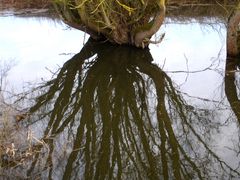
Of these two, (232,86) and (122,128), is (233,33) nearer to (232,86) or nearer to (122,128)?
(232,86)

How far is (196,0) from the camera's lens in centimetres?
1914

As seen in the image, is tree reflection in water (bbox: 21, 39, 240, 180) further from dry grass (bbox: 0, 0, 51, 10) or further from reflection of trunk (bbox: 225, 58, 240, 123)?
dry grass (bbox: 0, 0, 51, 10)

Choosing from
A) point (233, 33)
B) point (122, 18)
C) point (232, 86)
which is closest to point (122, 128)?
point (232, 86)

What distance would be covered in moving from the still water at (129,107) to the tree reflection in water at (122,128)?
2cm

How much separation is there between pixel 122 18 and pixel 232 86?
5.58m

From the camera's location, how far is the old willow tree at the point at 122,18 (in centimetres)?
1370

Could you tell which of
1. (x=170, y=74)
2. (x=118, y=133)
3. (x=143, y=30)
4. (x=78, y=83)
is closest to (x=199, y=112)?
(x=118, y=133)

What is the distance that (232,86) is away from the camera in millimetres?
10516

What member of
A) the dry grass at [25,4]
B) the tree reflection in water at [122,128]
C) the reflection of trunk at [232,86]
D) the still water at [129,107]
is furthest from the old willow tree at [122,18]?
the dry grass at [25,4]

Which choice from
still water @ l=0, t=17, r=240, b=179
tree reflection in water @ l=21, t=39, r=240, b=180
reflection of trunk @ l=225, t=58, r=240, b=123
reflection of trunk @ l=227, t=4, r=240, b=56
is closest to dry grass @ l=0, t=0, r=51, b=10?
still water @ l=0, t=17, r=240, b=179

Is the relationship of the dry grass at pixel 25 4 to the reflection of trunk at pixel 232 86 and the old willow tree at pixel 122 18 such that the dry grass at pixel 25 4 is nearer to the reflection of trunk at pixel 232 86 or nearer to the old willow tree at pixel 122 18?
the old willow tree at pixel 122 18

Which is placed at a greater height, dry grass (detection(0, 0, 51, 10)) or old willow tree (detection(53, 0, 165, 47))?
dry grass (detection(0, 0, 51, 10))

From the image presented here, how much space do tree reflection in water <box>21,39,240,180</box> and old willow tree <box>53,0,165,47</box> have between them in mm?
2001

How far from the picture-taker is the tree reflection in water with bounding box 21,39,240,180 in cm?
662
